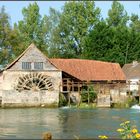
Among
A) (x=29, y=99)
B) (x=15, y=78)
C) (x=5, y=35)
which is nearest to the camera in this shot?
(x=29, y=99)

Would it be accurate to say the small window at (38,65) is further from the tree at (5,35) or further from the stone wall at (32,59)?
the tree at (5,35)

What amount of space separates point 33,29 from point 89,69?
61.2 feet

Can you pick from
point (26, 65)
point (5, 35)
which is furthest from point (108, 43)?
point (26, 65)

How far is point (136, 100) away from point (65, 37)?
25.7 m

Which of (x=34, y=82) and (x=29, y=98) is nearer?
(x=29, y=98)

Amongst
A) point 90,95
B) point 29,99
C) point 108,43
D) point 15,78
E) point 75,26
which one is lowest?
point 29,99

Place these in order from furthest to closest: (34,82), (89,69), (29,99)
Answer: (89,69) < (34,82) < (29,99)

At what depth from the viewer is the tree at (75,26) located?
270 feet

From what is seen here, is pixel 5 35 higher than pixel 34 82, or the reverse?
pixel 5 35

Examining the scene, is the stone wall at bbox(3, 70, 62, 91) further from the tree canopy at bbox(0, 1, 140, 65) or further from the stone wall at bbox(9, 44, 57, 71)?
the tree canopy at bbox(0, 1, 140, 65)

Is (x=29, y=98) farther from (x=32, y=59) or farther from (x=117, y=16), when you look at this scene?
(x=117, y=16)

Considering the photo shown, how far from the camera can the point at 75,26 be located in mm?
82875

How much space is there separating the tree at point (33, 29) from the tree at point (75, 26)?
2.32 metres

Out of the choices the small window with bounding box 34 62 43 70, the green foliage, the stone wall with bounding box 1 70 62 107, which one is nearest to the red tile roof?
the green foliage
